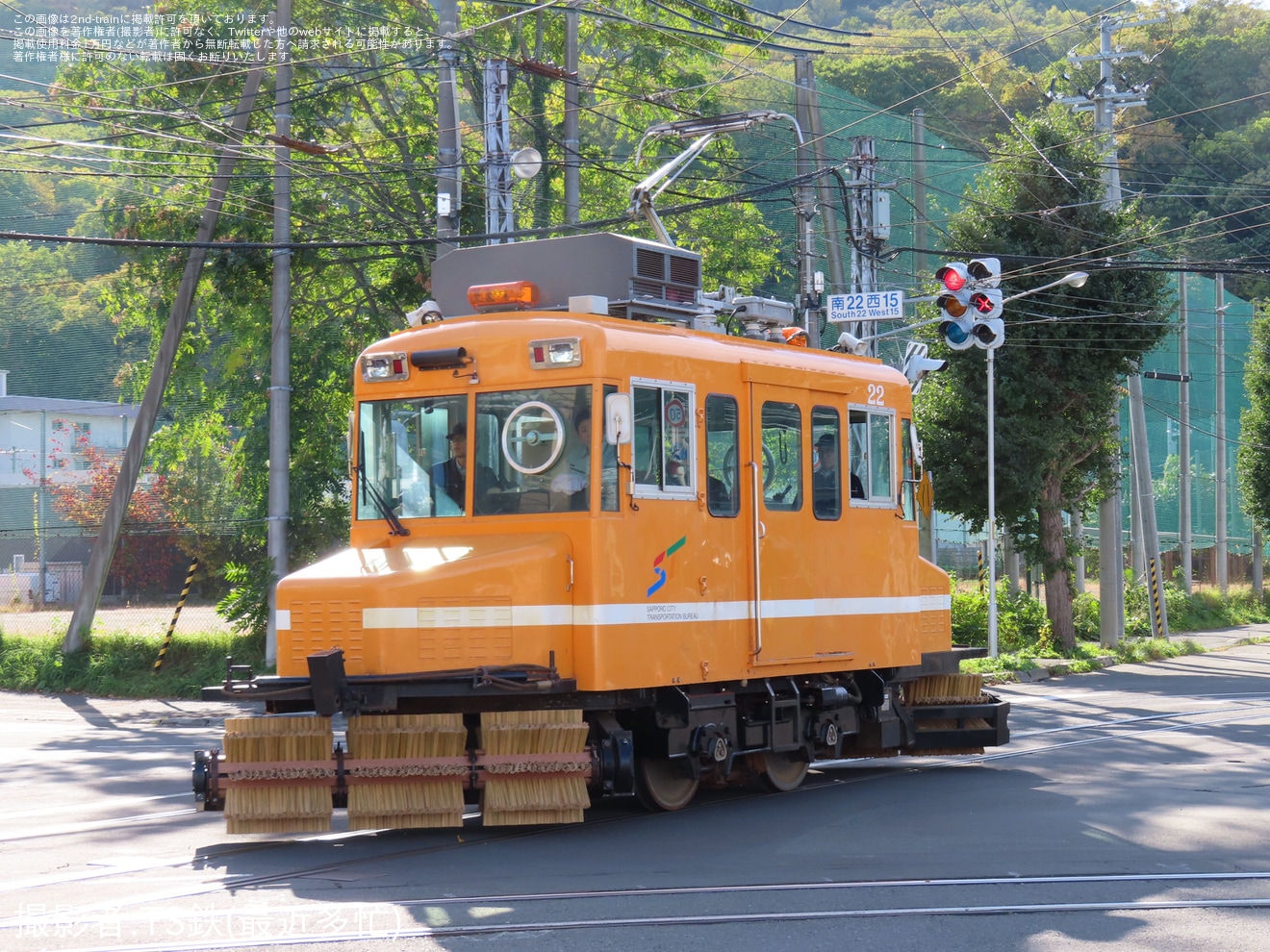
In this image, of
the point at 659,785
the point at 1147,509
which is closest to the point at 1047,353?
the point at 1147,509

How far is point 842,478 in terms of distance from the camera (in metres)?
11.7

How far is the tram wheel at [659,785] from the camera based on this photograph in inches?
401

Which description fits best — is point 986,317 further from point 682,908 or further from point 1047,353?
point 682,908

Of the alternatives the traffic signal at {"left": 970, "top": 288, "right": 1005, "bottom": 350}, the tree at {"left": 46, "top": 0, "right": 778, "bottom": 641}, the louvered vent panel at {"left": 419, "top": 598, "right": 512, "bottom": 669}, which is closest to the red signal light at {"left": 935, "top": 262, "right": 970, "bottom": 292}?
the traffic signal at {"left": 970, "top": 288, "right": 1005, "bottom": 350}

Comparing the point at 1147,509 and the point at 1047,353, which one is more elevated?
the point at 1047,353

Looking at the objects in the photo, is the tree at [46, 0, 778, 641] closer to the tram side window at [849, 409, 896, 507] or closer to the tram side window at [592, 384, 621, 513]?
the tram side window at [849, 409, 896, 507]

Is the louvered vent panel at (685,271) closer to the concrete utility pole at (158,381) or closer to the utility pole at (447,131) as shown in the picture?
the utility pole at (447,131)

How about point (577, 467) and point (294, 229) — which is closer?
point (577, 467)

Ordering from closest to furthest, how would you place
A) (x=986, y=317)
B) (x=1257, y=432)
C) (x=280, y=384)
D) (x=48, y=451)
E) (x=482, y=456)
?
1. (x=482, y=456)
2. (x=986, y=317)
3. (x=280, y=384)
4. (x=1257, y=432)
5. (x=48, y=451)

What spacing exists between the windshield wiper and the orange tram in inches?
0.9

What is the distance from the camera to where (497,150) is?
1969 cm

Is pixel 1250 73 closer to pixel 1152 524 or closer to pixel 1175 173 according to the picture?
pixel 1175 173

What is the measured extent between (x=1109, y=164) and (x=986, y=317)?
30.6ft

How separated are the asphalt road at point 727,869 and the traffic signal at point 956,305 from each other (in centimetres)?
771
